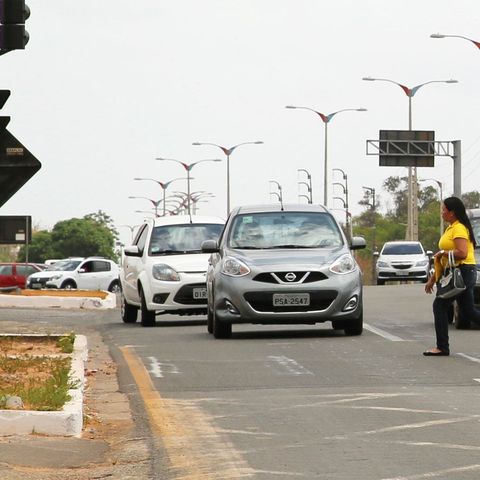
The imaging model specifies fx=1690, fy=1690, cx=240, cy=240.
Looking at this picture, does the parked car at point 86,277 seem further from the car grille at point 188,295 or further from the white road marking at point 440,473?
the white road marking at point 440,473

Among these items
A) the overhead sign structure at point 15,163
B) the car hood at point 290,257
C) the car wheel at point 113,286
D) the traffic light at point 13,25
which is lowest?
the car wheel at point 113,286

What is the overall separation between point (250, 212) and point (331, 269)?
6.19 feet

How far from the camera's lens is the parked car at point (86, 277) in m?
60.9

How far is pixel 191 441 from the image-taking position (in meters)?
10.5

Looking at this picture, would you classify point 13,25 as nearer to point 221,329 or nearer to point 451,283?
point 451,283

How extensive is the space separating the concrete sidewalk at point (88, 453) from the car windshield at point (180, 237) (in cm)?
1344

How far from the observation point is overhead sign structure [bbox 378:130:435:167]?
246 feet

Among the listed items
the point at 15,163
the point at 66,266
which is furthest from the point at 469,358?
the point at 66,266

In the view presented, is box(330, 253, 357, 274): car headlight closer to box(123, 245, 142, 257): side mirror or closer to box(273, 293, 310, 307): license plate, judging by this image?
box(273, 293, 310, 307): license plate

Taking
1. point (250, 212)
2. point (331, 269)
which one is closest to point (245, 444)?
point (331, 269)

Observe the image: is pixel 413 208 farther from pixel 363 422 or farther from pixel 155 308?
pixel 363 422

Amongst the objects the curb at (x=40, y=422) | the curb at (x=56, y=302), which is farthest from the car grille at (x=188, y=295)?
the curb at (x=56, y=302)

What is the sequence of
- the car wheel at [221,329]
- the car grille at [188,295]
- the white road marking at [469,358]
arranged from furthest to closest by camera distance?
the car grille at [188,295], the car wheel at [221,329], the white road marking at [469,358]

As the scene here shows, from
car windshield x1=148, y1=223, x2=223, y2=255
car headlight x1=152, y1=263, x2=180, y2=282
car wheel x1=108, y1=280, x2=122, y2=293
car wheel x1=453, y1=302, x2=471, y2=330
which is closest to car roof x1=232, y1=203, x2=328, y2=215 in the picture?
car wheel x1=453, y1=302, x2=471, y2=330
